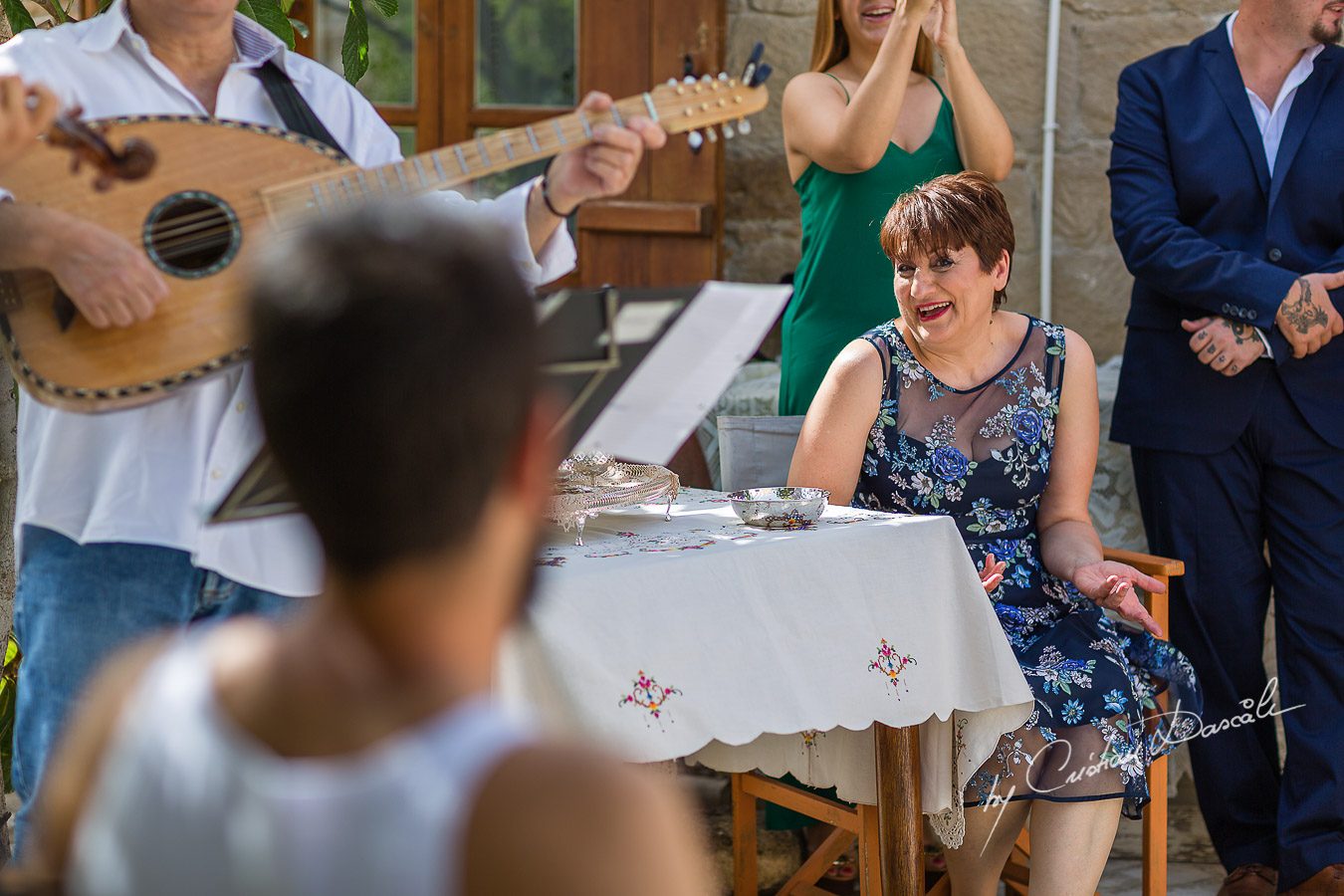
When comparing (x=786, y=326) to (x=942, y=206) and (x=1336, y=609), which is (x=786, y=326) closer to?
(x=942, y=206)

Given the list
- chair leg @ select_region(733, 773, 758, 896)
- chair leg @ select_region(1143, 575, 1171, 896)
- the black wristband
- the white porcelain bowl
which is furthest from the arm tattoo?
the black wristband

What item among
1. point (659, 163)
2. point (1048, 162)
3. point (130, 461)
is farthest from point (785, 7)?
point (130, 461)

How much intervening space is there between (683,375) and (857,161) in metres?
1.54

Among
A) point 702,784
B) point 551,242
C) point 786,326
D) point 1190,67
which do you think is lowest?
point 702,784

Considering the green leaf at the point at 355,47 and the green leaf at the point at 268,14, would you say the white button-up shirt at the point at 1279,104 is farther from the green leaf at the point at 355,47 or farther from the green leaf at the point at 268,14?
the green leaf at the point at 268,14

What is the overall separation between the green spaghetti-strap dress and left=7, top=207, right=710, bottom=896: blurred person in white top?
2.04m

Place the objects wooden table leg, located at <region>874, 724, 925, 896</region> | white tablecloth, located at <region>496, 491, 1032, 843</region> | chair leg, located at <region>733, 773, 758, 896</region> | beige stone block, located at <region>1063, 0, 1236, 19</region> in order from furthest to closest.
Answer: beige stone block, located at <region>1063, 0, 1236, 19</region>, chair leg, located at <region>733, 773, 758, 896</region>, wooden table leg, located at <region>874, 724, 925, 896</region>, white tablecloth, located at <region>496, 491, 1032, 843</region>

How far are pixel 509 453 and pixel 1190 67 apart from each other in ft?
8.36

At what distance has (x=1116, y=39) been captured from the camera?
12.2 ft

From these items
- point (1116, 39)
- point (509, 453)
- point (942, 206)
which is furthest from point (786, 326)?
point (509, 453)

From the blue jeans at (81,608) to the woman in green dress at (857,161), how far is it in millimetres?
1592

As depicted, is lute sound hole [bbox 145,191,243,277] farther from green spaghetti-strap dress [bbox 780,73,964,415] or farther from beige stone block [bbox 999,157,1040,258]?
beige stone block [bbox 999,157,1040,258]

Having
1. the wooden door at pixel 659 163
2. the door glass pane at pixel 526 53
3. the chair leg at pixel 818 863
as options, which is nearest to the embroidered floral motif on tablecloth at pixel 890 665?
the chair leg at pixel 818 863
